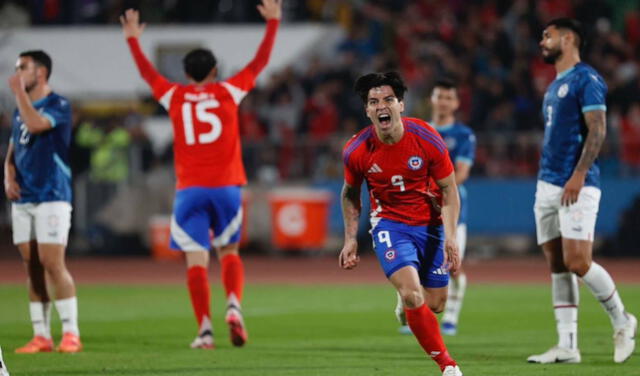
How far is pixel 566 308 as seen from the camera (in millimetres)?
9391

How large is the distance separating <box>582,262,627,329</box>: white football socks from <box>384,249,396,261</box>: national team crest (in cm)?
194

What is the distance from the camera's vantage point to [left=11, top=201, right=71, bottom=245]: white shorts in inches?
402

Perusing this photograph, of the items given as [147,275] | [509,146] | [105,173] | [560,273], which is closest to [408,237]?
[560,273]

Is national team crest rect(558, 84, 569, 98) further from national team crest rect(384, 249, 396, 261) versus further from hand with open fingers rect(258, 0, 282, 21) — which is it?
hand with open fingers rect(258, 0, 282, 21)

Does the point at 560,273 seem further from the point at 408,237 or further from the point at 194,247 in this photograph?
the point at 194,247

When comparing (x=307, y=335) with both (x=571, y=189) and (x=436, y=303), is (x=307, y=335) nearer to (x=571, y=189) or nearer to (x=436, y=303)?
(x=436, y=303)

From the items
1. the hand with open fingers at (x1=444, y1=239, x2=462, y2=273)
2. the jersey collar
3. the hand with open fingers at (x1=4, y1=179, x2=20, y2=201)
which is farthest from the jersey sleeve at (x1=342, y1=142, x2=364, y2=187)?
the hand with open fingers at (x1=4, y1=179, x2=20, y2=201)

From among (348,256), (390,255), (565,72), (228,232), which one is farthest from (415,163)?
(228,232)

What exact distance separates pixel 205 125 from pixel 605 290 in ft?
12.2

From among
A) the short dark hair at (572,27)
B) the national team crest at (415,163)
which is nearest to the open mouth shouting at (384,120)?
the national team crest at (415,163)

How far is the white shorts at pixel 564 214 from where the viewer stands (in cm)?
909

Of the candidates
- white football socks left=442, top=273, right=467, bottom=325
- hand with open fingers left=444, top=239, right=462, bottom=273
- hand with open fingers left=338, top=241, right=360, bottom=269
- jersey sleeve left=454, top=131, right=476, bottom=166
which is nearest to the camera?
hand with open fingers left=444, top=239, right=462, bottom=273

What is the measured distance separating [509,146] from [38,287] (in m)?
13.5

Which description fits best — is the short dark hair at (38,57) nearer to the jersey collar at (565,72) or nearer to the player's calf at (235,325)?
the player's calf at (235,325)
